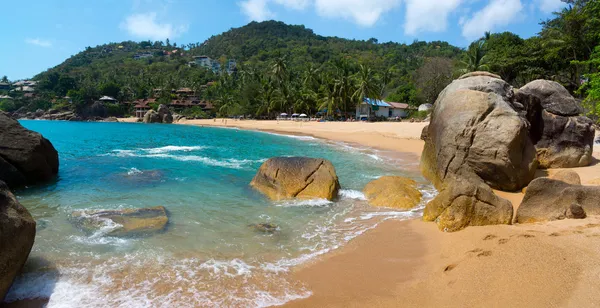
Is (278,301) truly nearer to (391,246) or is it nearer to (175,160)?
(391,246)

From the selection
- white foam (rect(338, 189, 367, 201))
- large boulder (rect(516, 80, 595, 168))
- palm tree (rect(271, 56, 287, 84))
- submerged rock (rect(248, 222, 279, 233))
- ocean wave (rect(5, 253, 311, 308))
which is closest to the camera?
ocean wave (rect(5, 253, 311, 308))

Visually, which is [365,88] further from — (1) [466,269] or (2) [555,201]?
(1) [466,269]

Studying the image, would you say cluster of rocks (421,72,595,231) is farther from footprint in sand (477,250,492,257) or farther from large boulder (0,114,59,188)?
large boulder (0,114,59,188)

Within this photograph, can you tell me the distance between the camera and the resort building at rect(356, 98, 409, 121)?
62.5 m

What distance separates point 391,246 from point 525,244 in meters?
2.46

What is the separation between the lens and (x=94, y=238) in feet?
25.6

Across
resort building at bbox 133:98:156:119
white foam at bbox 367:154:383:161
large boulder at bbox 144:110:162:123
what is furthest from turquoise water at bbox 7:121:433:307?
resort building at bbox 133:98:156:119

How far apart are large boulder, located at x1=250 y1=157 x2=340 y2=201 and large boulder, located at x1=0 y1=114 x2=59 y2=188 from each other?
8895mm

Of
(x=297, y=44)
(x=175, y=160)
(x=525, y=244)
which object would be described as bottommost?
(x=175, y=160)

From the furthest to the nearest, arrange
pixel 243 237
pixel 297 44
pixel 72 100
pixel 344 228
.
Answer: pixel 297 44, pixel 72 100, pixel 344 228, pixel 243 237

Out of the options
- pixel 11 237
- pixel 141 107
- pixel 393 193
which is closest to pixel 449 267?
pixel 393 193

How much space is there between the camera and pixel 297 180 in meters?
11.6

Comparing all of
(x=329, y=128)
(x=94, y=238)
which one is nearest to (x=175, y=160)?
(x=94, y=238)

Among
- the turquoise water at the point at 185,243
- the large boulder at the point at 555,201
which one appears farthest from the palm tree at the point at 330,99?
the large boulder at the point at 555,201
